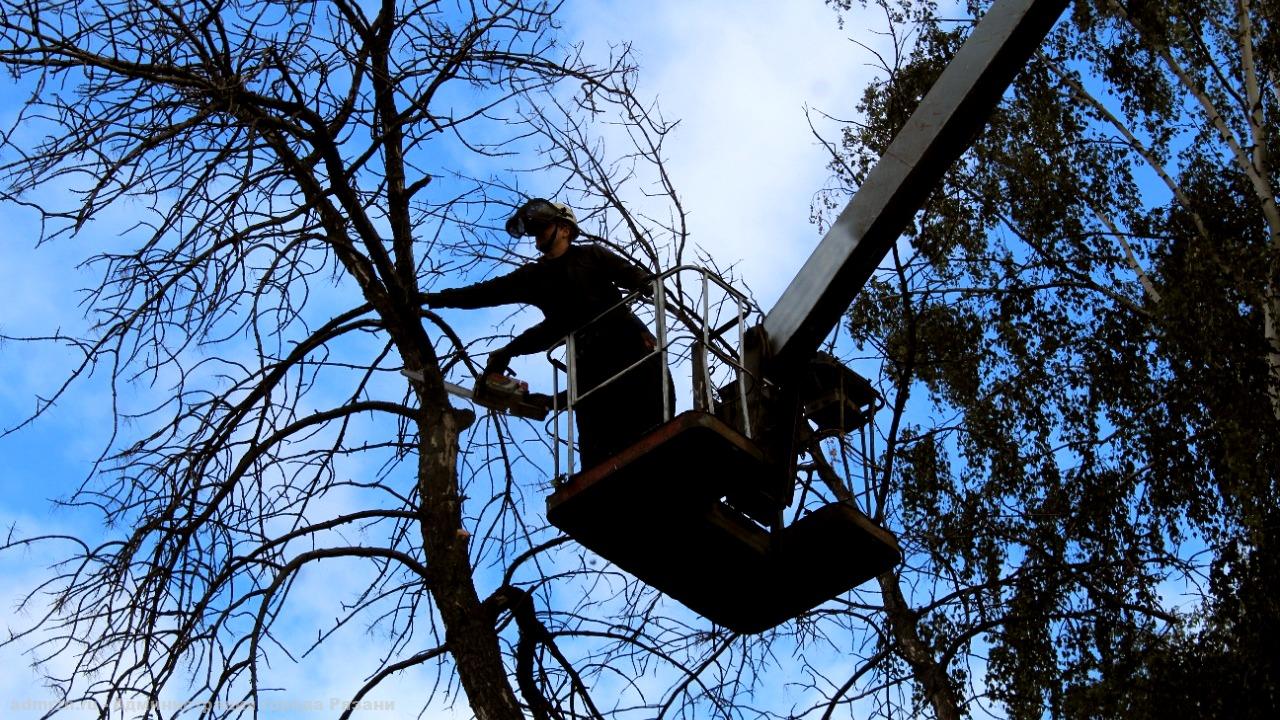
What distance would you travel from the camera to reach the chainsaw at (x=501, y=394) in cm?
780

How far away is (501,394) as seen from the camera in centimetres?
786

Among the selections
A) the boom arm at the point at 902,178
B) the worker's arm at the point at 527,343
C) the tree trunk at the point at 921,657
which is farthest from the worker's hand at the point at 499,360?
the tree trunk at the point at 921,657

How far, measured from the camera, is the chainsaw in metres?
7.80

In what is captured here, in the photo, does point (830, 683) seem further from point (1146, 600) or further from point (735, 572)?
point (1146, 600)

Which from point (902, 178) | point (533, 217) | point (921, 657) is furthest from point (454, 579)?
point (921, 657)

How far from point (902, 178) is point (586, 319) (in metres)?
1.84

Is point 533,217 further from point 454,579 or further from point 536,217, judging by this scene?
point 454,579

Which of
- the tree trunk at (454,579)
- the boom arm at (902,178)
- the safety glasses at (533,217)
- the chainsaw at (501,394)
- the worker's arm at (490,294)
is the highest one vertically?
the boom arm at (902,178)

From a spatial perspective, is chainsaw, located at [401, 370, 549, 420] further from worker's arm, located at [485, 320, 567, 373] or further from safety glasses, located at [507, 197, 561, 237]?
safety glasses, located at [507, 197, 561, 237]

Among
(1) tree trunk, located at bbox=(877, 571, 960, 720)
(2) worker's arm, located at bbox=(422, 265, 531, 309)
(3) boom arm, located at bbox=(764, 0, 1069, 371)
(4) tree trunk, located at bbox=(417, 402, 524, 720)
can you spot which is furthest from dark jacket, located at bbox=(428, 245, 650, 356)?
(1) tree trunk, located at bbox=(877, 571, 960, 720)

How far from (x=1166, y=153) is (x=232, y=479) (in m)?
12.0

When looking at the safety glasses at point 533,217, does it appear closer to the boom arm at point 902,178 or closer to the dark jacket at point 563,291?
the dark jacket at point 563,291

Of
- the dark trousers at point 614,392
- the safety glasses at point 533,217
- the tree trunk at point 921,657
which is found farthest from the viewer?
the tree trunk at point 921,657

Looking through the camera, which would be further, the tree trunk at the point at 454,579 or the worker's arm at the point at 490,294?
the worker's arm at the point at 490,294
